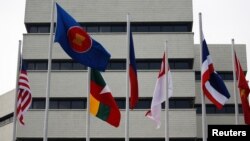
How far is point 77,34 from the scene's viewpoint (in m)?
20.9

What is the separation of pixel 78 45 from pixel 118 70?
906 inches

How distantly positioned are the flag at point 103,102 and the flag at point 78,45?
129 cm

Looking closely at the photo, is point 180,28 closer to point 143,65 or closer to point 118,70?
point 143,65

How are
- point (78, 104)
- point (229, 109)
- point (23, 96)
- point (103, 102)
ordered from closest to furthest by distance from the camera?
point (103, 102) < point (23, 96) < point (78, 104) < point (229, 109)

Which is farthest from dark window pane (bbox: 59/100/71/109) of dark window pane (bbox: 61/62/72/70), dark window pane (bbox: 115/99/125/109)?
dark window pane (bbox: 115/99/125/109)

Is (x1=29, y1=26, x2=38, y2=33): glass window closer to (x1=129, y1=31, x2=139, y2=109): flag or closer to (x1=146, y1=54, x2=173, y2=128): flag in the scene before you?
(x1=129, y1=31, x2=139, y2=109): flag

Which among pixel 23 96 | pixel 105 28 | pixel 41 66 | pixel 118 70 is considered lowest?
pixel 23 96

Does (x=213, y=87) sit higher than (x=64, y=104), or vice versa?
(x=213, y=87)

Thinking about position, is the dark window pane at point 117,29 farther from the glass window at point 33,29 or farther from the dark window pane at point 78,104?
the dark window pane at point 78,104

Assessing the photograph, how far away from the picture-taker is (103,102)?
21.9 metres

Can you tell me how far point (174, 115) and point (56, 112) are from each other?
10280 mm

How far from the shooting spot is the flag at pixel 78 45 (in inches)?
808

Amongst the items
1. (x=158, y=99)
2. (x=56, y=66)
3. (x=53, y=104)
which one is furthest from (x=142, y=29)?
(x=158, y=99)

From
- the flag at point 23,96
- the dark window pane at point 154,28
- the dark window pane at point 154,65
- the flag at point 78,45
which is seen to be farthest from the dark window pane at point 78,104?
the flag at point 78,45
